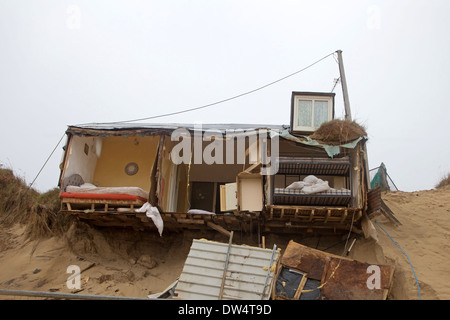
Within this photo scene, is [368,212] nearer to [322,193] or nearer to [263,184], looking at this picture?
[322,193]

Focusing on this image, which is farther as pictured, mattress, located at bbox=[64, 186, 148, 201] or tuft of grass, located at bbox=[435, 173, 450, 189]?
tuft of grass, located at bbox=[435, 173, 450, 189]

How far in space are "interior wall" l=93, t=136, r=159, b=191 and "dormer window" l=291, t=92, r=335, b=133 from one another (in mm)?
5147

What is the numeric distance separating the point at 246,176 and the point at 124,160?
196 inches

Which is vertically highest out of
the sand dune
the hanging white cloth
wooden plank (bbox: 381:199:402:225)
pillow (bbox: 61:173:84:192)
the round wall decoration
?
the round wall decoration

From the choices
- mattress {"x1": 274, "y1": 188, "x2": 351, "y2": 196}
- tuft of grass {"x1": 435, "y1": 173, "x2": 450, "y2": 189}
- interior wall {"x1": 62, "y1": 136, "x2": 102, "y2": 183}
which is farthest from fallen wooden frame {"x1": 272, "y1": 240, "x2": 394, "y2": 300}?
tuft of grass {"x1": 435, "y1": 173, "x2": 450, "y2": 189}

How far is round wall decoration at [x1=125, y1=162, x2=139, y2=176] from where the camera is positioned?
14125mm

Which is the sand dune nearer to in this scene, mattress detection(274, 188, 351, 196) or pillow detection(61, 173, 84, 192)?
mattress detection(274, 188, 351, 196)

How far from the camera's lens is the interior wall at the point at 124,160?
14023 mm

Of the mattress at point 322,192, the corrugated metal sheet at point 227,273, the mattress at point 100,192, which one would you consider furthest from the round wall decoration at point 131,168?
the mattress at point 322,192

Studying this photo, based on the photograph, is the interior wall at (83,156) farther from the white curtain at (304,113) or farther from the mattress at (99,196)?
the white curtain at (304,113)

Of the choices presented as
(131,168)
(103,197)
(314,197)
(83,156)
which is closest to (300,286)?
(314,197)

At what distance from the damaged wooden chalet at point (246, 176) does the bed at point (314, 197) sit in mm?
30

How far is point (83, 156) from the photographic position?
13.6 metres

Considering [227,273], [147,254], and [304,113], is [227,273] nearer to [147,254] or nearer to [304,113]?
[147,254]
